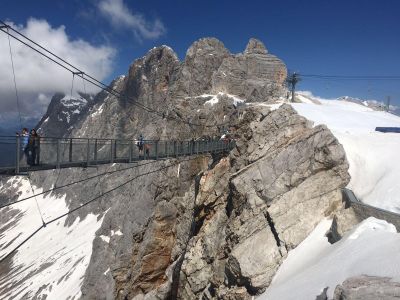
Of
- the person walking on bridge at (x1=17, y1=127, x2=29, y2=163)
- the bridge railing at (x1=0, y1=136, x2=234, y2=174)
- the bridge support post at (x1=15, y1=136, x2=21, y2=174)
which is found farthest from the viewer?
the person walking on bridge at (x1=17, y1=127, x2=29, y2=163)

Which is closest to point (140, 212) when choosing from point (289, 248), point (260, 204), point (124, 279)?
point (124, 279)

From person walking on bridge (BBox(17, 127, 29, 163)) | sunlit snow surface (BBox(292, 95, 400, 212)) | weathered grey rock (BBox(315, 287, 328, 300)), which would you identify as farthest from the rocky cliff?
person walking on bridge (BBox(17, 127, 29, 163))

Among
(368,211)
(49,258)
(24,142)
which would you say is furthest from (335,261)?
(49,258)

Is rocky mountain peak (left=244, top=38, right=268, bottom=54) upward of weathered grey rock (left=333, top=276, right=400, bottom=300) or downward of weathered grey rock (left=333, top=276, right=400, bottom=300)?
upward

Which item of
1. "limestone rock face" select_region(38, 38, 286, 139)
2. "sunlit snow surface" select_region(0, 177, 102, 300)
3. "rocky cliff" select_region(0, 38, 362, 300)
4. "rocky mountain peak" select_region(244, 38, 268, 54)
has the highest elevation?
"rocky mountain peak" select_region(244, 38, 268, 54)

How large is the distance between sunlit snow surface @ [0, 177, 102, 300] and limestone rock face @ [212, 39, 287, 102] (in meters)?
41.8

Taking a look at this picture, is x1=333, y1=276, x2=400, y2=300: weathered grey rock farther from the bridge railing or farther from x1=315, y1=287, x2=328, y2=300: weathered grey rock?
the bridge railing

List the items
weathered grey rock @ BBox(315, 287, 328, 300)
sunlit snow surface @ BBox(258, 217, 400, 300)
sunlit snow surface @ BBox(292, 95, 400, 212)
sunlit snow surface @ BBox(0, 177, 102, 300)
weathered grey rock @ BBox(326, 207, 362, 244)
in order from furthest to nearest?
sunlit snow surface @ BBox(0, 177, 102, 300)
sunlit snow surface @ BBox(292, 95, 400, 212)
weathered grey rock @ BBox(326, 207, 362, 244)
weathered grey rock @ BBox(315, 287, 328, 300)
sunlit snow surface @ BBox(258, 217, 400, 300)

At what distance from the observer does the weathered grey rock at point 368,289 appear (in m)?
9.91

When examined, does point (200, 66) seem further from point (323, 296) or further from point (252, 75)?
point (323, 296)

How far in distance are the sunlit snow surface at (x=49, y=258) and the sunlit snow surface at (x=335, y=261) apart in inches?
1971

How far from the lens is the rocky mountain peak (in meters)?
70.8

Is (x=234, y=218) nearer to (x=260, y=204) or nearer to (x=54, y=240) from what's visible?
(x=260, y=204)

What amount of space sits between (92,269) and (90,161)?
43403 mm
